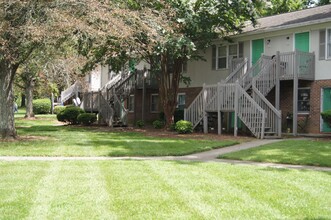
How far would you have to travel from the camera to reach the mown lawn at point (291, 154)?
36.4ft

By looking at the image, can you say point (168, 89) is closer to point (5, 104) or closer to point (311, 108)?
point (311, 108)

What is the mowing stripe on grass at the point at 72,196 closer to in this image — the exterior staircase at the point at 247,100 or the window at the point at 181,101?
the exterior staircase at the point at 247,100

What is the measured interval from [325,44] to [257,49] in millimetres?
3993

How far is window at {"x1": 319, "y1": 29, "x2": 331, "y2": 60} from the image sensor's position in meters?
19.9

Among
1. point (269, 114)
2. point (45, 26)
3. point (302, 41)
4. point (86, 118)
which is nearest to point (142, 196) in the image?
point (45, 26)

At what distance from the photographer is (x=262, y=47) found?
22859 millimetres

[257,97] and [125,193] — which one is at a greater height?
[257,97]

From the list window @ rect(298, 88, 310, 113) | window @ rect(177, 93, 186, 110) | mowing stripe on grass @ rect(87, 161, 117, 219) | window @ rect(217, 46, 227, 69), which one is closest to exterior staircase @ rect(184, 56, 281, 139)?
window @ rect(298, 88, 310, 113)

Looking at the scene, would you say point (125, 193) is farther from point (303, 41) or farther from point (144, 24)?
point (303, 41)

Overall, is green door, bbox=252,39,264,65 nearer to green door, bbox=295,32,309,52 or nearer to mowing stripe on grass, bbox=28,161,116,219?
green door, bbox=295,32,309,52

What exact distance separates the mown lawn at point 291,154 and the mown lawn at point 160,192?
1521mm

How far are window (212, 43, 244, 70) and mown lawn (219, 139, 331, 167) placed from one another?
1040cm

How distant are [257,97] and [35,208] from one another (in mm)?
14669

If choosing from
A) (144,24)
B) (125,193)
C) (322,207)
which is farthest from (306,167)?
(144,24)
